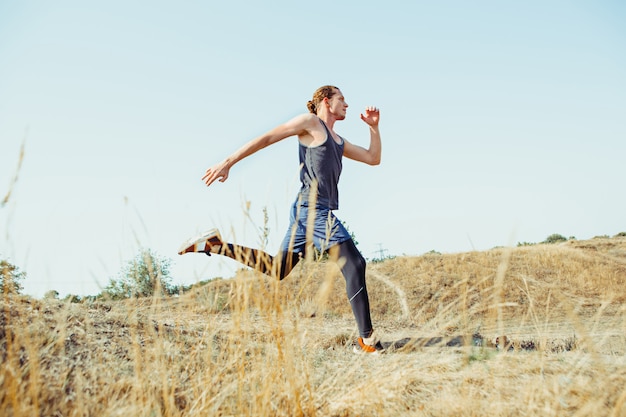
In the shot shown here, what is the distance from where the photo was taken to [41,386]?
2043mm

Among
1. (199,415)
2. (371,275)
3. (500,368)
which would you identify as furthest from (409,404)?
(371,275)

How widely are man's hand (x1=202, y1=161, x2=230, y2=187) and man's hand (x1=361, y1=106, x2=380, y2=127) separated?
5.58ft

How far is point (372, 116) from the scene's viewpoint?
4.41 m

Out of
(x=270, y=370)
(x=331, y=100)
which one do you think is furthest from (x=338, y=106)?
(x=270, y=370)

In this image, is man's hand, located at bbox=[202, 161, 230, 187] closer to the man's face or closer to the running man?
the running man

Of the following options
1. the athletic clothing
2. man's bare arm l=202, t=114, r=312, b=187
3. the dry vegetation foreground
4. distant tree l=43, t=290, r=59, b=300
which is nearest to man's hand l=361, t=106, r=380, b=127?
the athletic clothing

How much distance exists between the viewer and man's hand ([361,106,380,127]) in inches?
173

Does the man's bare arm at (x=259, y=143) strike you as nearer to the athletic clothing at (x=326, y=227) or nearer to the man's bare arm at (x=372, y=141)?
the athletic clothing at (x=326, y=227)

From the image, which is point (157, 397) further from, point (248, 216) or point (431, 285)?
point (431, 285)

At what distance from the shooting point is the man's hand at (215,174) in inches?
128

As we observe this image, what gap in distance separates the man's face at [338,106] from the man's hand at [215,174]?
128cm

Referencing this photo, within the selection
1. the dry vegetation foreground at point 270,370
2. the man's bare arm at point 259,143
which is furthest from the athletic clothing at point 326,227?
the dry vegetation foreground at point 270,370

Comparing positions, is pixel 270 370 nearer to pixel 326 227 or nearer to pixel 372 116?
pixel 326 227

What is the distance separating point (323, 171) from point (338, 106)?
2.32 feet
